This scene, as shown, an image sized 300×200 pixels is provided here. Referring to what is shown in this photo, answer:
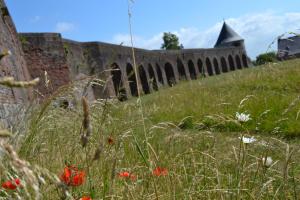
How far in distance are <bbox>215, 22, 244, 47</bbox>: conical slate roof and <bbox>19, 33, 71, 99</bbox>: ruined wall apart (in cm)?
4748

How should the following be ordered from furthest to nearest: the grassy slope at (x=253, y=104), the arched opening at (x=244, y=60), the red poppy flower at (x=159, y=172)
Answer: the arched opening at (x=244, y=60) → the grassy slope at (x=253, y=104) → the red poppy flower at (x=159, y=172)

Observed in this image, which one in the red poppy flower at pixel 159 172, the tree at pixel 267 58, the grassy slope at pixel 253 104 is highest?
the tree at pixel 267 58

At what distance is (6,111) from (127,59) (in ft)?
66.6

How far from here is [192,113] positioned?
24.5ft

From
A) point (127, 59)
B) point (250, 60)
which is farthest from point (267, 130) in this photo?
point (250, 60)

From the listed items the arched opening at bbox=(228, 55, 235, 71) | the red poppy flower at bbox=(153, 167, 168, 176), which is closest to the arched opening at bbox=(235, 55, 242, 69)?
the arched opening at bbox=(228, 55, 235, 71)

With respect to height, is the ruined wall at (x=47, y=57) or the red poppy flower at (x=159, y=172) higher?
the ruined wall at (x=47, y=57)

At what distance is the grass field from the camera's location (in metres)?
1.86

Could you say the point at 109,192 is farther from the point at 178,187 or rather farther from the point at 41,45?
the point at 41,45

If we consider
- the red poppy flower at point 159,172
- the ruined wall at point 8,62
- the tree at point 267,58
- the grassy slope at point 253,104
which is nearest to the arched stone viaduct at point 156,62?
the grassy slope at point 253,104

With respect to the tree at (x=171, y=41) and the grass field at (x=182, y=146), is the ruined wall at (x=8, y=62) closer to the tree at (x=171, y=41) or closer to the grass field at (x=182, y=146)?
the grass field at (x=182, y=146)

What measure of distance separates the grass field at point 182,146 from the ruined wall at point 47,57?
4670 mm

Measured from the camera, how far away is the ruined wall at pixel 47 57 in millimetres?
13398

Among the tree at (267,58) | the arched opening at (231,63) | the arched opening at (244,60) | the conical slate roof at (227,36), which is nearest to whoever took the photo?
the tree at (267,58)
